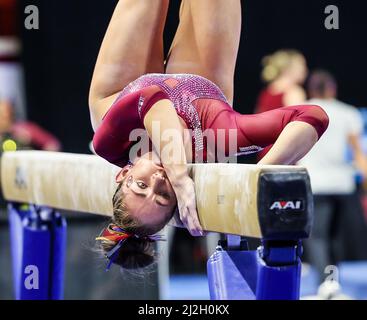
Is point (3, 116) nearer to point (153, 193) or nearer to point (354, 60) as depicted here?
point (354, 60)

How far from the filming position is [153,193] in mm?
2635

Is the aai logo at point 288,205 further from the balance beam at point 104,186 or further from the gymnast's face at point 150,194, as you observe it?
the gymnast's face at point 150,194

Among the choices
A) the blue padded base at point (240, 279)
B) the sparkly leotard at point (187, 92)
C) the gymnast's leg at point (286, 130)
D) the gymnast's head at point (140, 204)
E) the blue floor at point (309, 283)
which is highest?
the sparkly leotard at point (187, 92)

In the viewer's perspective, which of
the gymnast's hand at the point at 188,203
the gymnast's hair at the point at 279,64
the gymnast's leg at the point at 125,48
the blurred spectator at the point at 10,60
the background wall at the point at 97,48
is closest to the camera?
the gymnast's hand at the point at 188,203

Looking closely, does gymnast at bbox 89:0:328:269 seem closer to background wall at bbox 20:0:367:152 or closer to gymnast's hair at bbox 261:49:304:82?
gymnast's hair at bbox 261:49:304:82

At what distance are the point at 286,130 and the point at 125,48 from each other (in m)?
1.12

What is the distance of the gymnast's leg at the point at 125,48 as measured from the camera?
3414 millimetres

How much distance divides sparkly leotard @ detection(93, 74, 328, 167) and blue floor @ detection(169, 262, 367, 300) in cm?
336

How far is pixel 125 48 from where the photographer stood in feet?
11.2

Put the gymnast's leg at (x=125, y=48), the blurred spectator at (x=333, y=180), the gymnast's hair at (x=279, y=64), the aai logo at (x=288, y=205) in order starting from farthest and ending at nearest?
1. the gymnast's hair at (x=279, y=64)
2. the blurred spectator at (x=333, y=180)
3. the gymnast's leg at (x=125, y=48)
4. the aai logo at (x=288, y=205)

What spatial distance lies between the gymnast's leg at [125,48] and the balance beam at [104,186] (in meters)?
0.29

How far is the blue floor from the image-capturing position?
20.9ft

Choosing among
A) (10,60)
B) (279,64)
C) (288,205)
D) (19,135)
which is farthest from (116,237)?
(10,60)

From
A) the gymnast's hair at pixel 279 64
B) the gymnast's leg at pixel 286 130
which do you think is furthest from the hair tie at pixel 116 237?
the gymnast's hair at pixel 279 64
